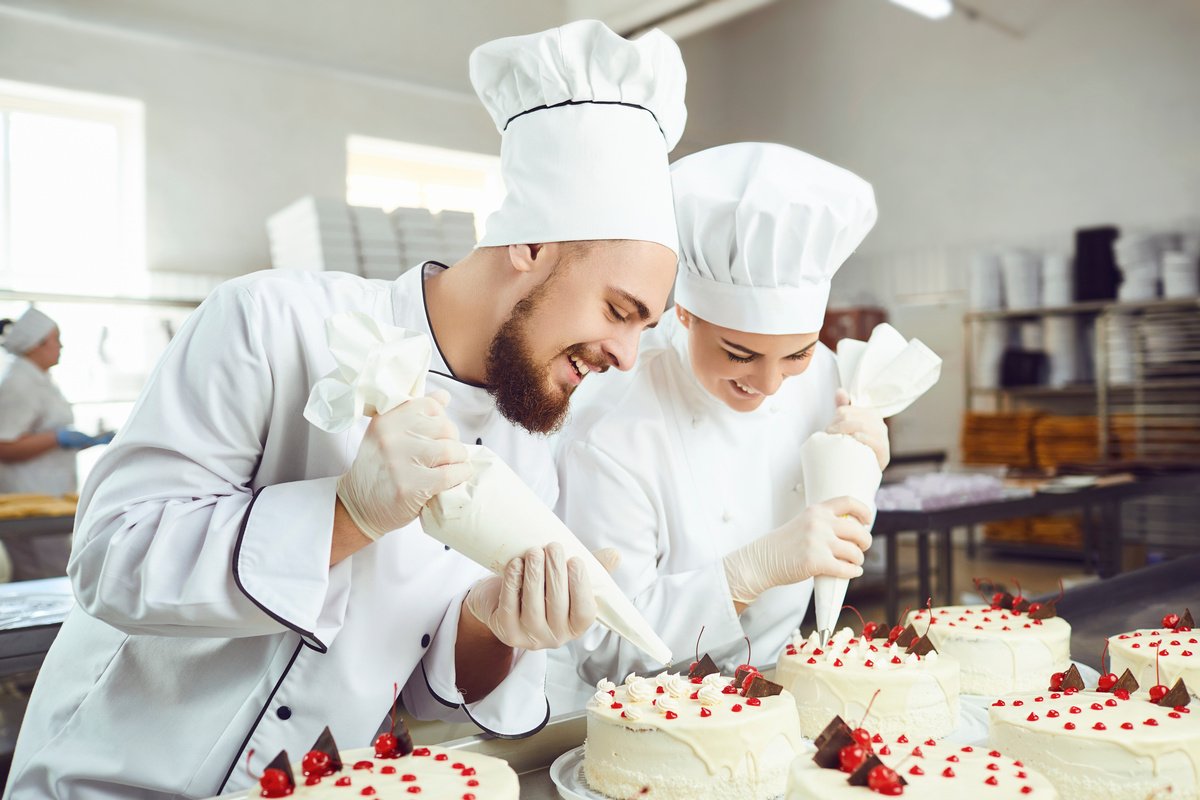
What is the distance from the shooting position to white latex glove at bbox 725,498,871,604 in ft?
4.89

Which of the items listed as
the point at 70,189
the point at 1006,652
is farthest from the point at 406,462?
the point at 70,189

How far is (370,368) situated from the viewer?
40.8 inches

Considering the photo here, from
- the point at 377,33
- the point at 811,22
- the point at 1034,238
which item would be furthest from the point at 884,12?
the point at 377,33

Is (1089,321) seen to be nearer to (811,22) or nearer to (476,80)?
(811,22)

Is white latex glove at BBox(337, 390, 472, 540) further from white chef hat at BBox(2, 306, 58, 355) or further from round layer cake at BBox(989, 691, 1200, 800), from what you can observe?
white chef hat at BBox(2, 306, 58, 355)

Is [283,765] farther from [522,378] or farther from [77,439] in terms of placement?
[77,439]

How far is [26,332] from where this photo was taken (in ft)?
13.0

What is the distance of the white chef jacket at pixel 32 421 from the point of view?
3972 millimetres

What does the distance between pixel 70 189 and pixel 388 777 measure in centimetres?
548

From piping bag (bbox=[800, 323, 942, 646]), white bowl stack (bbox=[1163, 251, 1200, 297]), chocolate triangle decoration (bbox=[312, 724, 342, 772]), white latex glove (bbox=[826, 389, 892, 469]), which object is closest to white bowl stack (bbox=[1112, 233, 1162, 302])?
white bowl stack (bbox=[1163, 251, 1200, 297])

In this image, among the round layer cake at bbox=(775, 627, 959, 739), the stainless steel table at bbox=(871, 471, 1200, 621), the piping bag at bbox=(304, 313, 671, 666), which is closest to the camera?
the piping bag at bbox=(304, 313, 671, 666)

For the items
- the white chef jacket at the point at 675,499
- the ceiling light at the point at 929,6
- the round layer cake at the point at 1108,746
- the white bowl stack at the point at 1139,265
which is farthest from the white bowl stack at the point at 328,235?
the white bowl stack at the point at 1139,265

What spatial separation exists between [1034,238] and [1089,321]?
90 centimetres

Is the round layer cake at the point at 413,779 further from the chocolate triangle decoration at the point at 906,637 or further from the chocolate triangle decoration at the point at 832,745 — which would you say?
the chocolate triangle decoration at the point at 906,637
